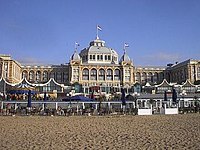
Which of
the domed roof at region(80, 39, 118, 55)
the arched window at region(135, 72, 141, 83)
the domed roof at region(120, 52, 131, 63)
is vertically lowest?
the arched window at region(135, 72, 141, 83)

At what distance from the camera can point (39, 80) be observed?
314ft

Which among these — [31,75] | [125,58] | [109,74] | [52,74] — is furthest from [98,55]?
[31,75]

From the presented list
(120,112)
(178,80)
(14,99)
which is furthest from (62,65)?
(120,112)

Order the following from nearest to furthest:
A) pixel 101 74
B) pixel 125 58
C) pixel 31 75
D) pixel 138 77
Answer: pixel 125 58, pixel 101 74, pixel 31 75, pixel 138 77

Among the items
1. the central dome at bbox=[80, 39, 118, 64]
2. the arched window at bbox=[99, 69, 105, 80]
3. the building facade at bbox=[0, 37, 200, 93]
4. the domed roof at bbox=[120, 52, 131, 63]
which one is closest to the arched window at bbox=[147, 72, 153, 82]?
the building facade at bbox=[0, 37, 200, 93]

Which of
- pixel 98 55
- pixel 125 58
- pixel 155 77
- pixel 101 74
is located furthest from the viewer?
pixel 155 77

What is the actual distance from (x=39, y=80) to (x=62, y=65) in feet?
28.1

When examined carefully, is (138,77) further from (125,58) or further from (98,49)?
(98,49)

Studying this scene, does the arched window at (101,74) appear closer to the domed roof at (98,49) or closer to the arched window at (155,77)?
the domed roof at (98,49)

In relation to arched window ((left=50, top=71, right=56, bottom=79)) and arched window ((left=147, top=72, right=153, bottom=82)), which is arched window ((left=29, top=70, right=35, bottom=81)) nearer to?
arched window ((left=50, top=71, right=56, bottom=79))

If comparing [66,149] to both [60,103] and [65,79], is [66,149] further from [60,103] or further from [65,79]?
[65,79]

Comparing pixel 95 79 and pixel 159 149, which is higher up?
pixel 95 79

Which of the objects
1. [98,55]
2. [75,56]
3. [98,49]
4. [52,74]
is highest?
[98,49]

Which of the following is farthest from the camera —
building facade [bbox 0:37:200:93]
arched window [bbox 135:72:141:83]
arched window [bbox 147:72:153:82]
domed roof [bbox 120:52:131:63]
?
arched window [bbox 147:72:153:82]
